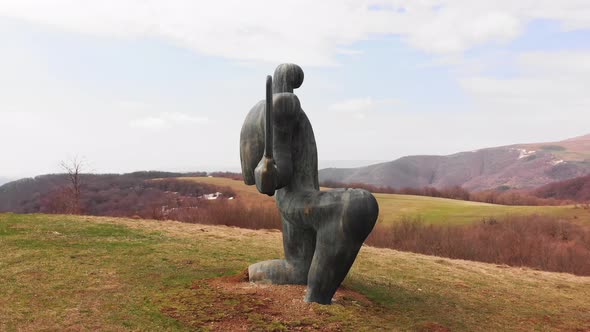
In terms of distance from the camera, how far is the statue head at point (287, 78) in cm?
777

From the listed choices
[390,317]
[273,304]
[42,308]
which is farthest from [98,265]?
[390,317]

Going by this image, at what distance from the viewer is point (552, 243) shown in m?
34.4

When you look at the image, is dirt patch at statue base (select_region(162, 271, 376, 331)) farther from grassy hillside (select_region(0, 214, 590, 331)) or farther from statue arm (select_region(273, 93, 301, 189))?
statue arm (select_region(273, 93, 301, 189))

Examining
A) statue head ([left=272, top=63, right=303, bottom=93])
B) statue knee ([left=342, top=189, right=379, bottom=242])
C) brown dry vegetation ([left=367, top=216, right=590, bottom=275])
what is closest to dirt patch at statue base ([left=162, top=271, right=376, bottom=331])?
statue knee ([left=342, top=189, right=379, bottom=242])

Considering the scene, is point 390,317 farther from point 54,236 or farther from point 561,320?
point 54,236

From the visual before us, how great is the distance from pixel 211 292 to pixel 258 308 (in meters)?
1.11

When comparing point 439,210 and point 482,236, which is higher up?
point 439,210

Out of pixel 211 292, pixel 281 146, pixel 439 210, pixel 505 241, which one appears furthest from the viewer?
pixel 439 210

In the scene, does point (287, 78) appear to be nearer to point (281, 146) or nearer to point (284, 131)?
point (284, 131)

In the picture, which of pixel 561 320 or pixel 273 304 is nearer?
pixel 273 304

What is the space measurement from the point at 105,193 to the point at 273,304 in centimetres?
4993

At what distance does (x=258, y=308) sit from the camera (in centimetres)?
691

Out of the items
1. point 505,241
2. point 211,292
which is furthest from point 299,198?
point 505,241

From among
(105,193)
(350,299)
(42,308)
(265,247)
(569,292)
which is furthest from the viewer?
(105,193)
